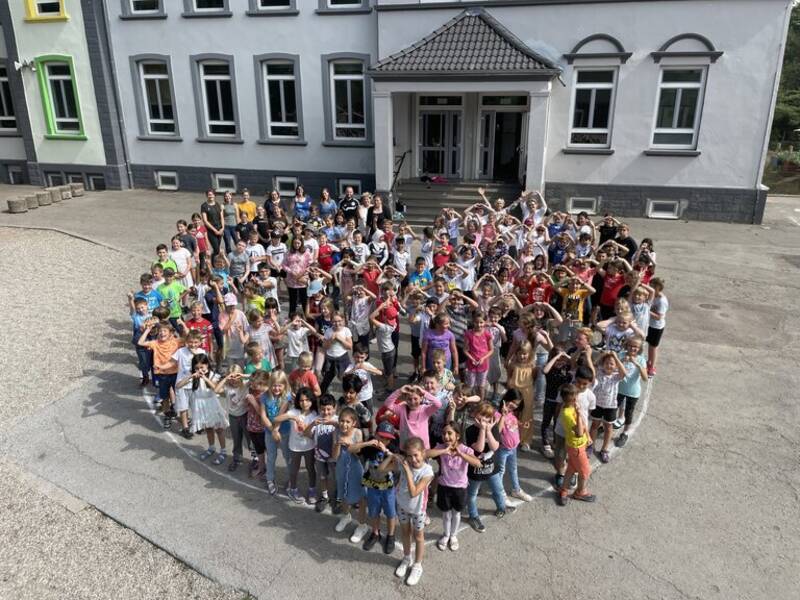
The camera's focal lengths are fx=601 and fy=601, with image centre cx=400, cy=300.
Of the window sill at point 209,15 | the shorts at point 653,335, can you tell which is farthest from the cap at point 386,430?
the window sill at point 209,15

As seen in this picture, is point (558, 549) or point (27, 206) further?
point (27, 206)

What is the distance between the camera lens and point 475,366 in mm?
7402

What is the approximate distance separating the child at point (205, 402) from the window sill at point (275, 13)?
14.9 meters

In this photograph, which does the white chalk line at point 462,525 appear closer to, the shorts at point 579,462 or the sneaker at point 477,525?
the sneaker at point 477,525

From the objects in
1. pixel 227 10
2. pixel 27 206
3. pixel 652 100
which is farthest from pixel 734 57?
pixel 27 206

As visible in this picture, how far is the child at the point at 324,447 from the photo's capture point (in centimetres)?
576

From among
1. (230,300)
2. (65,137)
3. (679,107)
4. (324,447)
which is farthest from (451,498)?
(65,137)

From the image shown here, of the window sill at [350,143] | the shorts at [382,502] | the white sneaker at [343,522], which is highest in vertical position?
the window sill at [350,143]

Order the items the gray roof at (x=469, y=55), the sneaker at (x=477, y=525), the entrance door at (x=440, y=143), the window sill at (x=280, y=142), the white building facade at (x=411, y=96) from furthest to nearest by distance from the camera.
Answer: the window sill at (x=280, y=142)
the entrance door at (x=440, y=143)
the white building facade at (x=411, y=96)
the gray roof at (x=469, y=55)
the sneaker at (x=477, y=525)

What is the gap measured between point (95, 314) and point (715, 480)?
33.8 feet

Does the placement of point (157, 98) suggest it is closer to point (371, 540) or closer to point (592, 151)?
point (592, 151)

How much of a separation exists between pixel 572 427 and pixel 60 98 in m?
22.3

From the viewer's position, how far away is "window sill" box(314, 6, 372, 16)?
709 inches

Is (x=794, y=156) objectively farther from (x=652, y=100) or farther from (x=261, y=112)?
(x=261, y=112)
